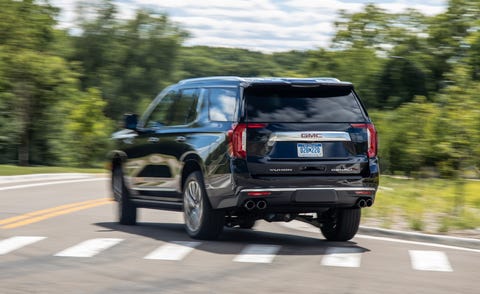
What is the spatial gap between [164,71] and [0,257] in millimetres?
82042

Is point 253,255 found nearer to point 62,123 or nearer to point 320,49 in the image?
point 62,123

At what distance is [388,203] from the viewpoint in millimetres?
19500

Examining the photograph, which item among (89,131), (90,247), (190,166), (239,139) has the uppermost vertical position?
(239,139)

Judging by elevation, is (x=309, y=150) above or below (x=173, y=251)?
above

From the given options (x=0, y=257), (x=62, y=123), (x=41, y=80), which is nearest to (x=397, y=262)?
(x=0, y=257)

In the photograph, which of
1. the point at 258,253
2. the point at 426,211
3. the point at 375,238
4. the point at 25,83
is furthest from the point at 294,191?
the point at 25,83

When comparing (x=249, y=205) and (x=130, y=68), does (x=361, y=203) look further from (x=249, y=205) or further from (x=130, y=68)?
(x=130, y=68)

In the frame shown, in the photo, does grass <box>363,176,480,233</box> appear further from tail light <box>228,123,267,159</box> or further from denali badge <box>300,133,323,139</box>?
tail light <box>228,123,267,159</box>

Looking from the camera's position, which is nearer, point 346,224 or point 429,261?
point 429,261

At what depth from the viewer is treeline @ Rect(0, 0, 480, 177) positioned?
52156 mm

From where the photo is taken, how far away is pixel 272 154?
488 inches

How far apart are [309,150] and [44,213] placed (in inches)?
262

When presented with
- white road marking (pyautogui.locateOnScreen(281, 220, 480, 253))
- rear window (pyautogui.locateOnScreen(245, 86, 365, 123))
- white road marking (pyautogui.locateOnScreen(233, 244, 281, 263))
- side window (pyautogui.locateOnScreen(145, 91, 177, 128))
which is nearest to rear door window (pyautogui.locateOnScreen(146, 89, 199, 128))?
side window (pyautogui.locateOnScreen(145, 91, 177, 128))

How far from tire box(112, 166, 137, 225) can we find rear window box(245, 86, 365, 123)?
3820mm
